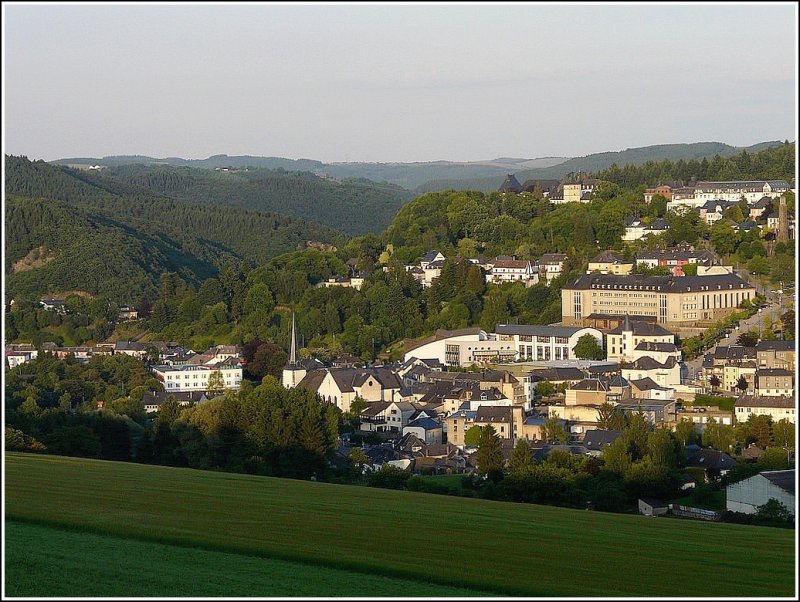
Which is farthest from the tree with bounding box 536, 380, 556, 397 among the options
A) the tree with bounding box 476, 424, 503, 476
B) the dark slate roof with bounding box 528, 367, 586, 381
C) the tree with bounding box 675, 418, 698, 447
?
the tree with bounding box 476, 424, 503, 476

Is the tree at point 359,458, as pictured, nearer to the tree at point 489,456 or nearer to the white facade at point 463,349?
the tree at point 489,456

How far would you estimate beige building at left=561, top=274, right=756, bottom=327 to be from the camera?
4406cm

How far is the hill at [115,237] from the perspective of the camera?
74000 millimetres

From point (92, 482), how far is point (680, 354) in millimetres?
28855

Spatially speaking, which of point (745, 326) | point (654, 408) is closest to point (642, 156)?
point (745, 326)

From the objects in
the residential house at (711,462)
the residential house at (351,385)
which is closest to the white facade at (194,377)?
the residential house at (351,385)

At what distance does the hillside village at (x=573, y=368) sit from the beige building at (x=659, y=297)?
50 millimetres

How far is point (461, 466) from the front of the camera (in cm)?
2928

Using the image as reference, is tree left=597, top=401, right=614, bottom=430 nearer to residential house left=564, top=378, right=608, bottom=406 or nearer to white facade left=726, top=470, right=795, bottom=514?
residential house left=564, top=378, right=608, bottom=406

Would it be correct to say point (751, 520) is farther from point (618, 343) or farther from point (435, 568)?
point (618, 343)

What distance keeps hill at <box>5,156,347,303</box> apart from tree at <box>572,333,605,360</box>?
114ft

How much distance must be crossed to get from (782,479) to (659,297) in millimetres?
22223

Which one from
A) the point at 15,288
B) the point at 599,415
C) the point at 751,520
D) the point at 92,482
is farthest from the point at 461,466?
the point at 15,288

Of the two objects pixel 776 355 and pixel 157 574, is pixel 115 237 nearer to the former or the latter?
pixel 776 355
